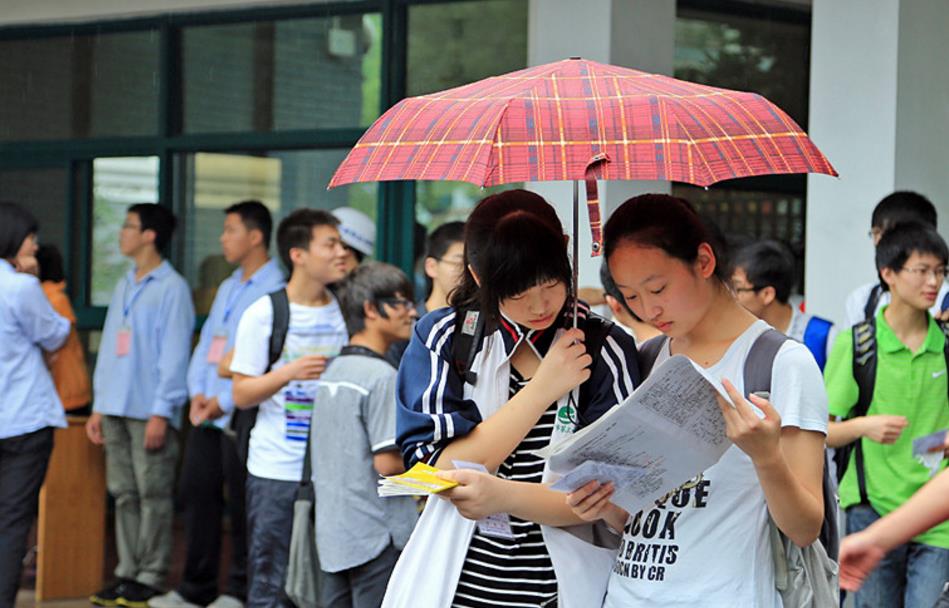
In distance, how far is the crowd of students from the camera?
3.01 metres

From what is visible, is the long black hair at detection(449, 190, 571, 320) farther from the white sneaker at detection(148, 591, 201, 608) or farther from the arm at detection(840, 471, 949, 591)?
the white sneaker at detection(148, 591, 201, 608)

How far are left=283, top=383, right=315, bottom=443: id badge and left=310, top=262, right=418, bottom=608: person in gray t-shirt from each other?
65 cm

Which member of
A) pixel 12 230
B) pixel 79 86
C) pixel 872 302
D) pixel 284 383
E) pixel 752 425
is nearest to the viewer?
pixel 752 425

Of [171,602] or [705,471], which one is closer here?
[705,471]

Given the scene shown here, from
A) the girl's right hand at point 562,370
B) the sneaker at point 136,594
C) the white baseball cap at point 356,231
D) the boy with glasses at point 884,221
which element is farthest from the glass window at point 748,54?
the girl's right hand at point 562,370

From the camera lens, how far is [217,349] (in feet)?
26.1

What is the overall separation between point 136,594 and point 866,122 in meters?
4.80

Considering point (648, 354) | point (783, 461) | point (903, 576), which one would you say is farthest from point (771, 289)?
point (783, 461)

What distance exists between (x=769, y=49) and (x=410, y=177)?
22.8 ft

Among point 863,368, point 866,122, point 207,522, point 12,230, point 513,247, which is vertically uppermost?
point 866,122

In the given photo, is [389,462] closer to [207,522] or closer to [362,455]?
[362,455]

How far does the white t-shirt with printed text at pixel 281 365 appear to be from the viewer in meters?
6.23

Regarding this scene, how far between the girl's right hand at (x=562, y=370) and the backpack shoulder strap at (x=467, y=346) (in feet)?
0.55

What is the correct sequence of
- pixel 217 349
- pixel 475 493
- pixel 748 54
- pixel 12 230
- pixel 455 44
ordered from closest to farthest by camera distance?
pixel 475 493 → pixel 12 230 → pixel 217 349 → pixel 455 44 → pixel 748 54
